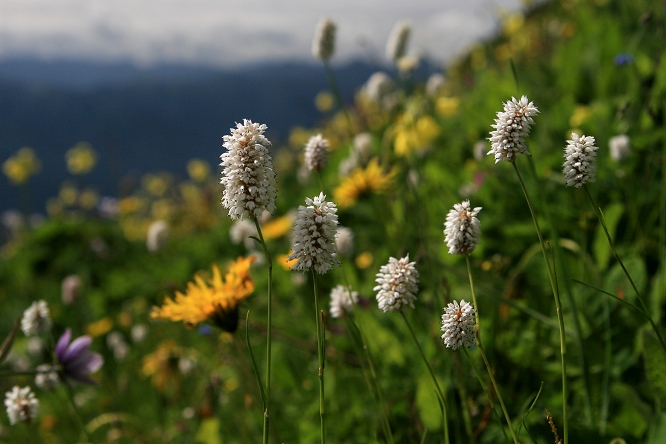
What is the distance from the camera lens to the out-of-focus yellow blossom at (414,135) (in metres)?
2.49

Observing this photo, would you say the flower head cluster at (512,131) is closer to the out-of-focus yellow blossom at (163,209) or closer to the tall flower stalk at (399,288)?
the tall flower stalk at (399,288)

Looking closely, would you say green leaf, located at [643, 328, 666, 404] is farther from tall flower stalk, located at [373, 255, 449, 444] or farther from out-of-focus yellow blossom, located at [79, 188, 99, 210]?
out-of-focus yellow blossom, located at [79, 188, 99, 210]

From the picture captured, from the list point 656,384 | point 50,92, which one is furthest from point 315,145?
point 50,92

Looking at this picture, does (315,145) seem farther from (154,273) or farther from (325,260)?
(154,273)

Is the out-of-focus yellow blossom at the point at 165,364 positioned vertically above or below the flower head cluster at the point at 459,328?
above

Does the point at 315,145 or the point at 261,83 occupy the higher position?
the point at 261,83

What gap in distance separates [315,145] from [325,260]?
48 cm

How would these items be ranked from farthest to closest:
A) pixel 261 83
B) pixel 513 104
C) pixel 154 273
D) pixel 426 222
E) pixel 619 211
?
pixel 261 83, pixel 154 273, pixel 426 222, pixel 619 211, pixel 513 104

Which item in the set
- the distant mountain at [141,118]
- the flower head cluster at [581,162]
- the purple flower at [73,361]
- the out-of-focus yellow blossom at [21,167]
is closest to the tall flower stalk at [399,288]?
the flower head cluster at [581,162]

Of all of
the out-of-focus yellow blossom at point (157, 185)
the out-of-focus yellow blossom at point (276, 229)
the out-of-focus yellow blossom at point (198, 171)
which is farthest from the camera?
the out-of-focus yellow blossom at point (157, 185)

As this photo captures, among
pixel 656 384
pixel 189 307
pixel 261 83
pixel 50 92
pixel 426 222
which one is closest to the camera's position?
pixel 189 307

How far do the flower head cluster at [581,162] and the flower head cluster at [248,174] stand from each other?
14.0 inches

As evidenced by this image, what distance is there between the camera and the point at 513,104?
0.68 metres

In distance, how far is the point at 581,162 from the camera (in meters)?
0.67
